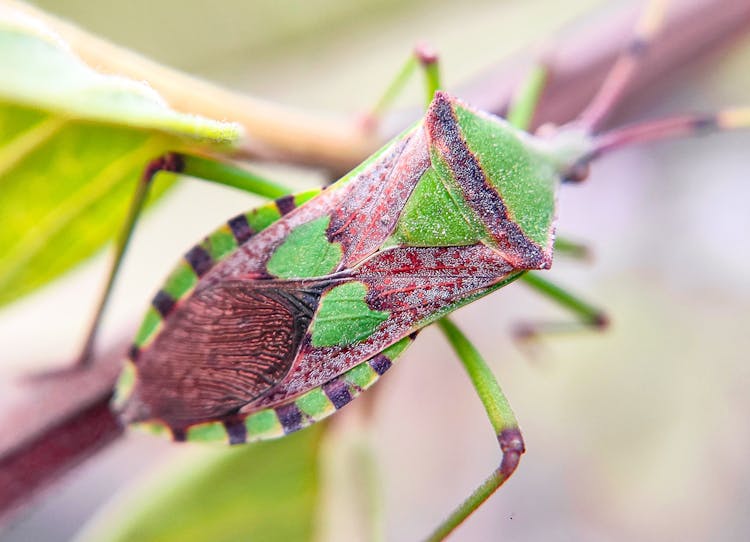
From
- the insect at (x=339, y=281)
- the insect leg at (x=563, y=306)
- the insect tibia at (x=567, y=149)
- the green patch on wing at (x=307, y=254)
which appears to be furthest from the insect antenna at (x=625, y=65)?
the green patch on wing at (x=307, y=254)

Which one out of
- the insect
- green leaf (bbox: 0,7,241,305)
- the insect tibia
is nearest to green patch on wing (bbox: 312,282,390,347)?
the insect

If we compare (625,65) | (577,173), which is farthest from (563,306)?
(625,65)

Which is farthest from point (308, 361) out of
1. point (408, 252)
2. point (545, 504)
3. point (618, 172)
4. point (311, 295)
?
point (618, 172)

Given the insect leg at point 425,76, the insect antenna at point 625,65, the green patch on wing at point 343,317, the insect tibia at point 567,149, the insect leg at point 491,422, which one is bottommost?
the insect leg at point 491,422

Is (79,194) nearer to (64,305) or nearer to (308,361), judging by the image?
(308,361)

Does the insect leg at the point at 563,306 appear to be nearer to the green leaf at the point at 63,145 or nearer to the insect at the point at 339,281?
the insect at the point at 339,281

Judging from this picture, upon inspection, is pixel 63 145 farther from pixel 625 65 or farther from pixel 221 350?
pixel 625 65
